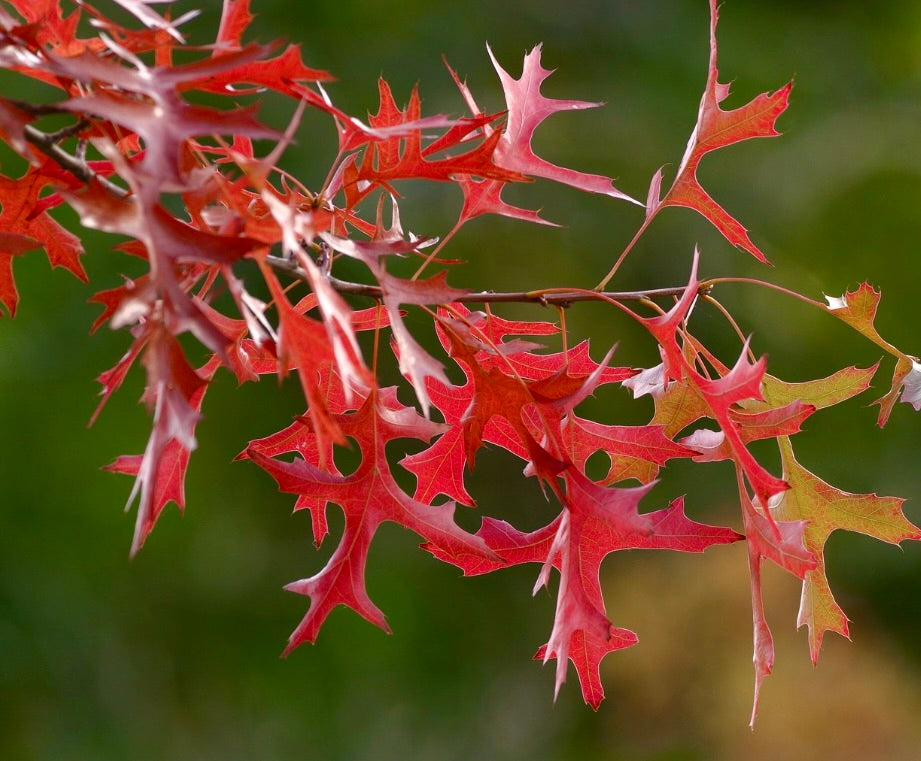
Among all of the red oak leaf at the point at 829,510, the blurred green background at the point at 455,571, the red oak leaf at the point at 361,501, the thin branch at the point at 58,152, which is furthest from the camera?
the blurred green background at the point at 455,571

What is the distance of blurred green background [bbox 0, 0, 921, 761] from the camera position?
3557mm

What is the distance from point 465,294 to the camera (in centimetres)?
65

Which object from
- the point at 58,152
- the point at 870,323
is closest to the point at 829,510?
the point at 870,323

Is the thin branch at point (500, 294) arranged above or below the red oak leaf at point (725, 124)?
below

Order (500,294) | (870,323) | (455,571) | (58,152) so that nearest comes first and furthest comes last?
(58,152), (500,294), (870,323), (455,571)

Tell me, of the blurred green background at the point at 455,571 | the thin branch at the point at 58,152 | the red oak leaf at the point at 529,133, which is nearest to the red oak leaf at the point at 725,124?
the red oak leaf at the point at 529,133

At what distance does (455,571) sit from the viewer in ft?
13.6

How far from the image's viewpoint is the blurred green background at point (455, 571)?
140 inches

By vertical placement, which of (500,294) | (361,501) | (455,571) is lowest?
(455,571)

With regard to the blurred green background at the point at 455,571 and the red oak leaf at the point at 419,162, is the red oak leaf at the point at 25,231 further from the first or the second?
the blurred green background at the point at 455,571

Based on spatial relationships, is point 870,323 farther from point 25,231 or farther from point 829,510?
point 25,231

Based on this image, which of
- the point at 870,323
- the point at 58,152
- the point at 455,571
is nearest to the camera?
the point at 58,152

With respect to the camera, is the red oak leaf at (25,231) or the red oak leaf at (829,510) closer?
the red oak leaf at (25,231)

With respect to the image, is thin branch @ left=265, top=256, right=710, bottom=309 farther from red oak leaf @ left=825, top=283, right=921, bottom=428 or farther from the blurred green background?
the blurred green background
